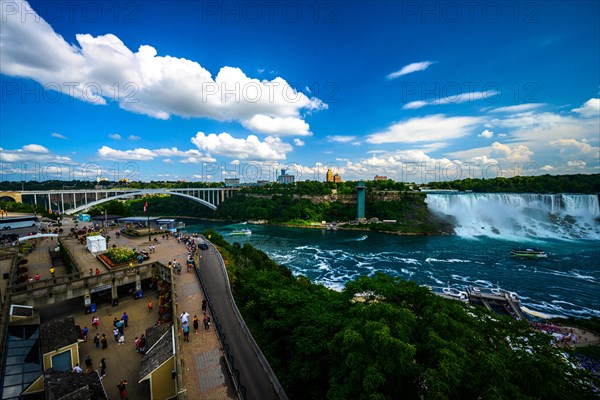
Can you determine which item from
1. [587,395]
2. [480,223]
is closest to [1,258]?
[587,395]

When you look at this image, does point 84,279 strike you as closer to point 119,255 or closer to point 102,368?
point 119,255

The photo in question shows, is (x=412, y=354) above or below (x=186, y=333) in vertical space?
above

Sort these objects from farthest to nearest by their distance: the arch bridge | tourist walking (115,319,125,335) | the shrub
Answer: the arch bridge, the shrub, tourist walking (115,319,125,335)

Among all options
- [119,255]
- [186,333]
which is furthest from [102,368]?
[119,255]

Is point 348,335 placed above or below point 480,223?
above

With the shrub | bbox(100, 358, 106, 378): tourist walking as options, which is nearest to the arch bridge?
the shrub

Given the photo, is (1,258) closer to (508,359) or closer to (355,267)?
(508,359)

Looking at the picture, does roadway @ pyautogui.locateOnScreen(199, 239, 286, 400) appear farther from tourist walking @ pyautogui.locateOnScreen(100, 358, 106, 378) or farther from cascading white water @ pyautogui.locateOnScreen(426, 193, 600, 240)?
cascading white water @ pyautogui.locateOnScreen(426, 193, 600, 240)
